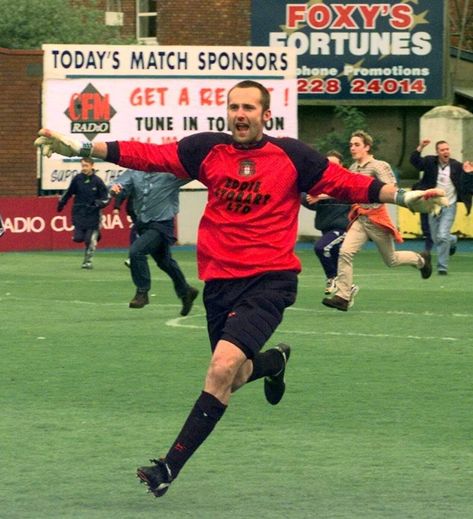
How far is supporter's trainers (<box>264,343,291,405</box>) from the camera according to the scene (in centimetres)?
931

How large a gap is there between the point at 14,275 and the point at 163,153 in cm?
1569

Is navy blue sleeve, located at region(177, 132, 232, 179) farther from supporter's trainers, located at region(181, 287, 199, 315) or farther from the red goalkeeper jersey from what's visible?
supporter's trainers, located at region(181, 287, 199, 315)

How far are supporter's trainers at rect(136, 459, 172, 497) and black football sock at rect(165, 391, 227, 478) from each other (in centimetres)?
3

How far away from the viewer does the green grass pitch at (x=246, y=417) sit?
7668 millimetres

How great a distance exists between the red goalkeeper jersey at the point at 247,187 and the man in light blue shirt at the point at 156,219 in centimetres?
873

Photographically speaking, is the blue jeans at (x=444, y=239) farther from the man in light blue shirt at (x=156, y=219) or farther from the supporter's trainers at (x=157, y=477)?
the supporter's trainers at (x=157, y=477)

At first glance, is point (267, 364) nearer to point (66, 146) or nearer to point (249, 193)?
point (249, 193)

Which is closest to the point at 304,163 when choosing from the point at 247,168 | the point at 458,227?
the point at 247,168

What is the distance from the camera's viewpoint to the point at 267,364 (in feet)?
29.8

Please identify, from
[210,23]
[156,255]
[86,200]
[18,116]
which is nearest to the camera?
[156,255]

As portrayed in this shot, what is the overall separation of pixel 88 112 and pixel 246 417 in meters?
Answer: 22.5

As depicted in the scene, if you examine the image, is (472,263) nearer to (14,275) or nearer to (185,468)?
(14,275)

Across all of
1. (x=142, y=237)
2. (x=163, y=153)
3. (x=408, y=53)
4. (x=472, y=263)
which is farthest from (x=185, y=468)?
(x=408, y=53)

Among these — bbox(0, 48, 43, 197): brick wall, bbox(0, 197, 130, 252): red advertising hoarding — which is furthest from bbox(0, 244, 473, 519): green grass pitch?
bbox(0, 48, 43, 197): brick wall
